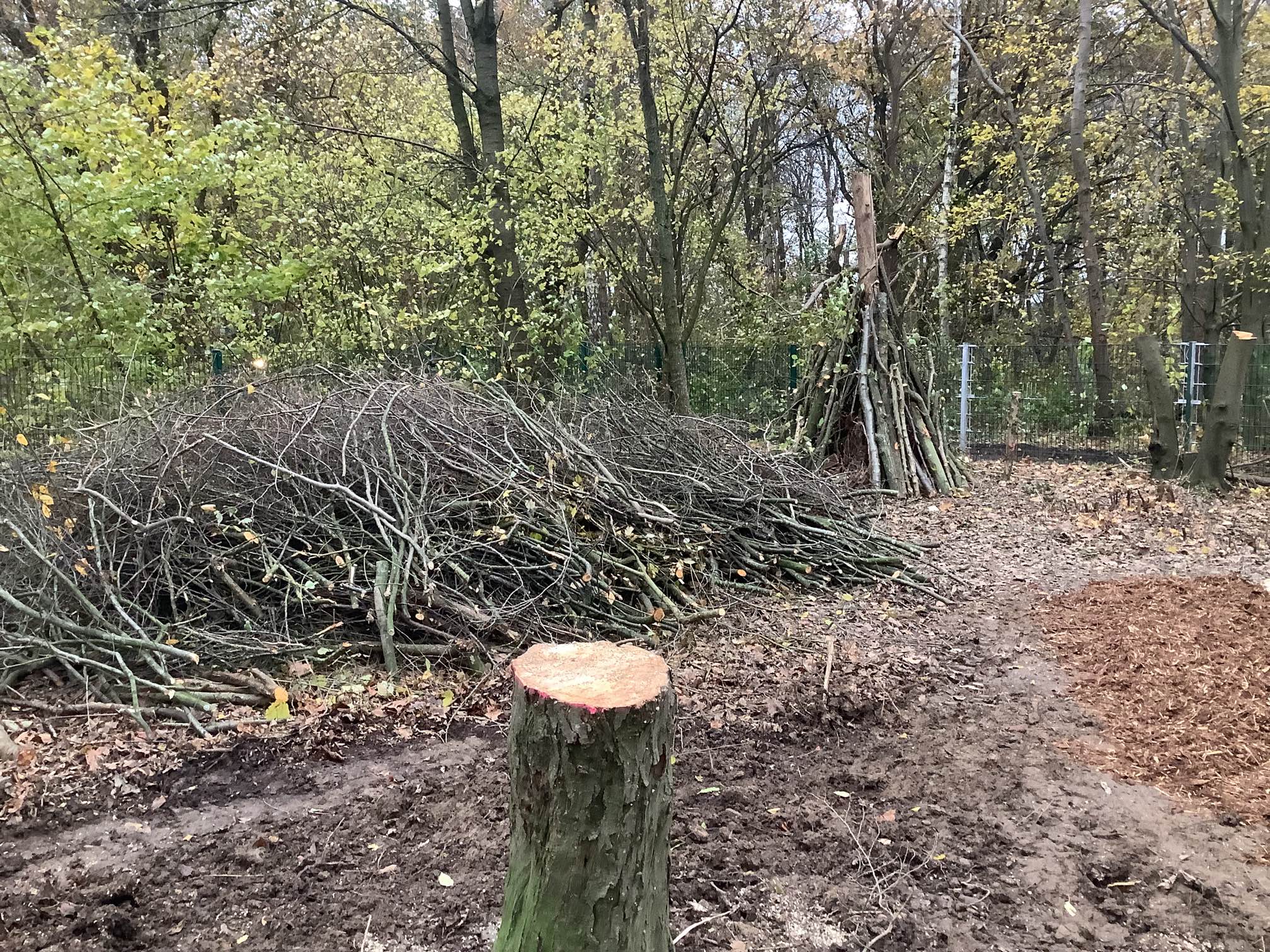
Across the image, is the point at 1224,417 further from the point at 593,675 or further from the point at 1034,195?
the point at 593,675

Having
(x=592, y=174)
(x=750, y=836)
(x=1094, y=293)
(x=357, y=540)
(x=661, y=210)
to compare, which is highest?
(x=592, y=174)

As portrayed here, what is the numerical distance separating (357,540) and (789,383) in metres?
10.1

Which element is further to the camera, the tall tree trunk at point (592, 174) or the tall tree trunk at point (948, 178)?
the tall tree trunk at point (948, 178)

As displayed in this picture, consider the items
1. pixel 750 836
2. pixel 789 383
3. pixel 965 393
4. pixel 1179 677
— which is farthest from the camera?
pixel 789 383

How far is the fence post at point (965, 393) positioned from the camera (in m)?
12.2


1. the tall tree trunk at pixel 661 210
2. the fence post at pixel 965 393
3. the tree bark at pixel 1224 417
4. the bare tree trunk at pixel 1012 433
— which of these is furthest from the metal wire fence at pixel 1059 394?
the tall tree trunk at pixel 661 210

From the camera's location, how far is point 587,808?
1.72 m

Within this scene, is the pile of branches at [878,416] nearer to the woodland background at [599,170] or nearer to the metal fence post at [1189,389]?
the woodland background at [599,170]

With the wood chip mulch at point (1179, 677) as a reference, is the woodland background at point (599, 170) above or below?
above

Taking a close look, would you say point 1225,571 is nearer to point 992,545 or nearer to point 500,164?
point 992,545

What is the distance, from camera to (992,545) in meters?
6.57

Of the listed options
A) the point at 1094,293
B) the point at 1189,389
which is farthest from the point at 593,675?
the point at 1094,293

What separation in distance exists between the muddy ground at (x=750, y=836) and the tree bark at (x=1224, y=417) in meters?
5.47

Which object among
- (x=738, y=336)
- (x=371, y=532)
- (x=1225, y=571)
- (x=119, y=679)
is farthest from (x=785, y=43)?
(x=119, y=679)
